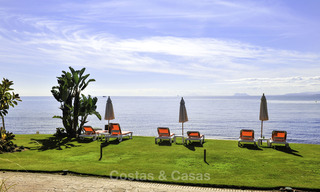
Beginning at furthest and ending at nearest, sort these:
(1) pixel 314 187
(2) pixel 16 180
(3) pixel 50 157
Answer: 1. (3) pixel 50 157
2. (2) pixel 16 180
3. (1) pixel 314 187

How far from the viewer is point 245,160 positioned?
11734 mm

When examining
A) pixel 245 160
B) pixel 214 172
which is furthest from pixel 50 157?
pixel 245 160

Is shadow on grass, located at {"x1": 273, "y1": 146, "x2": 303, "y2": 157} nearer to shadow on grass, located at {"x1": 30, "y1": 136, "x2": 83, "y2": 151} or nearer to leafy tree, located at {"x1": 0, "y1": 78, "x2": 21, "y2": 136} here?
shadow on grass, located at {"x1": 30, "y1": 136, "x2": 83, "y2": 151}

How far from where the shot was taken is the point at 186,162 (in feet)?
37.9

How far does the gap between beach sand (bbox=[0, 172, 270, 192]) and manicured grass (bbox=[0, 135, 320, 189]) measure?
48cm

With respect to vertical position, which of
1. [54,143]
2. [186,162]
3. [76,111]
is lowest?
[186,162]

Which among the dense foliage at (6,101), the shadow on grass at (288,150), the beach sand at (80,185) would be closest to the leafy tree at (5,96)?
the dense foliage at (6,101)

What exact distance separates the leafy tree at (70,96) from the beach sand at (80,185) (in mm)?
9250

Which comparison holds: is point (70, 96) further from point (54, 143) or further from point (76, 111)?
point (54, 143)

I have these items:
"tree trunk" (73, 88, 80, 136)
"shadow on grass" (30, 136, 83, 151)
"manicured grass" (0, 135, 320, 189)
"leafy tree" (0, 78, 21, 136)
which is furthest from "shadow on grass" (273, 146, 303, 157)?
"leafy tree" (0, 78, 21, 136)

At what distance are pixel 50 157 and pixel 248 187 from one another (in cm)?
960

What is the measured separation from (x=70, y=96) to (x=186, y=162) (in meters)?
11.4

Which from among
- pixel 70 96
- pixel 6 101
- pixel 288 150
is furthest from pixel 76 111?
pixel 288 150

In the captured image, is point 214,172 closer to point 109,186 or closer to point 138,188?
point 138,188
